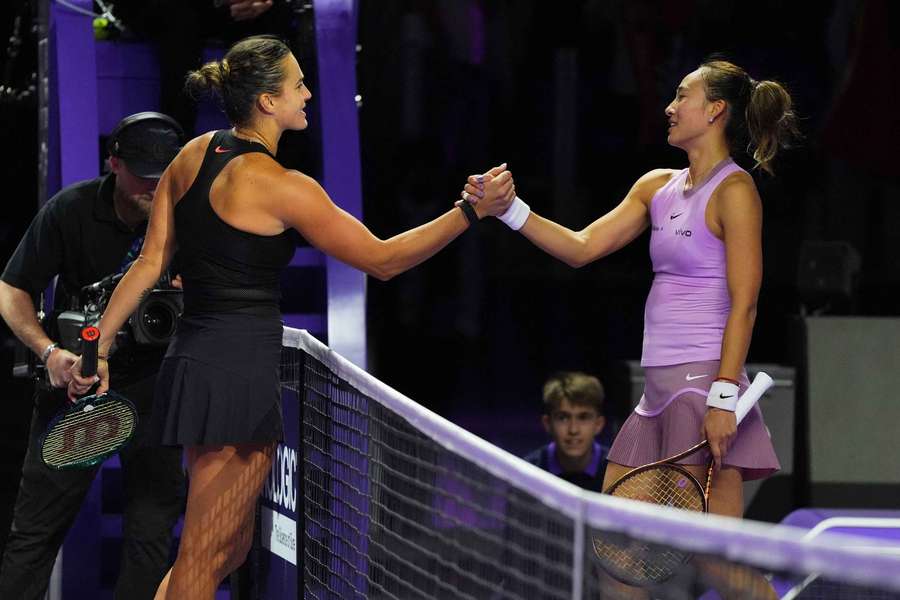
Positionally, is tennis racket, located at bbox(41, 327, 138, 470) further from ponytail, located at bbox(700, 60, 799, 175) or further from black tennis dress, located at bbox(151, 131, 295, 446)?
ponytail, located at bbox(700, 60, 799, 175)

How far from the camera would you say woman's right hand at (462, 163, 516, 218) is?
3.85 metres

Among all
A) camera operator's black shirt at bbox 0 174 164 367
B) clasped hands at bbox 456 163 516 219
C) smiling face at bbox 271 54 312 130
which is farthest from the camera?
camera operator's black shirt at bbox 0 174 164 367

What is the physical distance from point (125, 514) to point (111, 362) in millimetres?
438

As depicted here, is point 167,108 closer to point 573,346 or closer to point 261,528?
point 261,528

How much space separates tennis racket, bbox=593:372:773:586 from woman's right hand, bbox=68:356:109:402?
1.29m

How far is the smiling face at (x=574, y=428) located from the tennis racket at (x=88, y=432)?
224cm

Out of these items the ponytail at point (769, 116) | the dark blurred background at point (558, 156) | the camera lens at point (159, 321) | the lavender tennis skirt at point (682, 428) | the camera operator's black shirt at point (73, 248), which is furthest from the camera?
the dark blurred background at point (558, 156)

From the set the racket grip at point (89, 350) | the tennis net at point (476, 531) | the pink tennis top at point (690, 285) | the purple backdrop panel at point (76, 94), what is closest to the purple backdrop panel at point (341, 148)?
the tennis net at point (476, 531)

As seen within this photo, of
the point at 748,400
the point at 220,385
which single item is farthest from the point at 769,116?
the point at 220,385

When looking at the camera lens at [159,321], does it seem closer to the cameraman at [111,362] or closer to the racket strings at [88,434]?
the cameraman at [111,362]

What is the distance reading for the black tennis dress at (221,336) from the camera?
3359 mm

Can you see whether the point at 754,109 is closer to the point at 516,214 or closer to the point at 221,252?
the point at 516,214

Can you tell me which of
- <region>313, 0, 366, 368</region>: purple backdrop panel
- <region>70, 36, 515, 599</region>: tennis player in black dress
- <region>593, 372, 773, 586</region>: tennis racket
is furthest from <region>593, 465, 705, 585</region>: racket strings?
<region>313, 0, 366, 368</region>: purple backdrop panel

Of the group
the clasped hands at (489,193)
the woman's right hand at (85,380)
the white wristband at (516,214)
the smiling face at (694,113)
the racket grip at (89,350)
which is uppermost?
the smiling face at (694,113)
